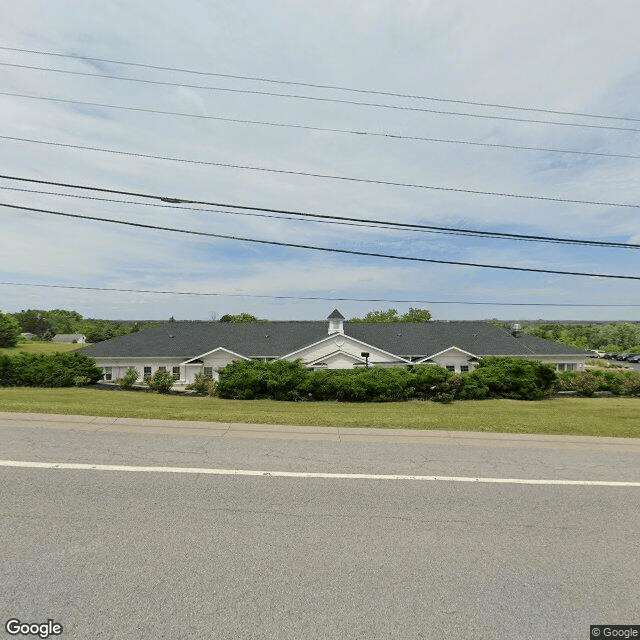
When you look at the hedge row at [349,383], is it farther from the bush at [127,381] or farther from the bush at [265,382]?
the bush at [127,381]

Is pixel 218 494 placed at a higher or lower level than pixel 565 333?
lower

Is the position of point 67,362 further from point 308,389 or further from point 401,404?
point 401,404

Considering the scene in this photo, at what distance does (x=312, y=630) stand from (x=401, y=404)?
15.7m

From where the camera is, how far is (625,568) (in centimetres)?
382

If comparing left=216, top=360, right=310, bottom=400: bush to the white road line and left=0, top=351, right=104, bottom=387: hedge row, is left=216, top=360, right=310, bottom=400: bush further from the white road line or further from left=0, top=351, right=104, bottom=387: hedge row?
the white road line

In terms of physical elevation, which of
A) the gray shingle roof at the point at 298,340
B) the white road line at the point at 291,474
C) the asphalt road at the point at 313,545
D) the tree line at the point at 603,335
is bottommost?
the asphalt road at the point at 313,545

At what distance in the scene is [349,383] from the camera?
19203 millimetres

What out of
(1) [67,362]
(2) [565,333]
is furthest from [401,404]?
(2) [565,333]

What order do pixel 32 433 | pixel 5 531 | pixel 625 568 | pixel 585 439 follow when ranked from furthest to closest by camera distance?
pixel 585 439 < pixel 32 433 < pixel 5 531 < pixel 625 568

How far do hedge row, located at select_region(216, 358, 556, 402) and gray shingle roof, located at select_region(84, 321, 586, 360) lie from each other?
17.6 metres

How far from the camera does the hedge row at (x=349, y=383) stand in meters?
19.2

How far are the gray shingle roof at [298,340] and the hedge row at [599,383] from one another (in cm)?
1322

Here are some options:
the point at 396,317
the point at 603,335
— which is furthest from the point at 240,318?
the point at 603,335

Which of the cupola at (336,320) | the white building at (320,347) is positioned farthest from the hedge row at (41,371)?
the cupola at (336,320)
